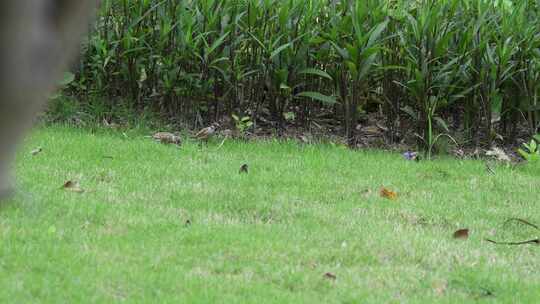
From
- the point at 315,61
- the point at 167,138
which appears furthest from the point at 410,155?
the point at 167,138

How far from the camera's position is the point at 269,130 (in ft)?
25.8

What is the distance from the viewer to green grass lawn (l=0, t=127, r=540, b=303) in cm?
412

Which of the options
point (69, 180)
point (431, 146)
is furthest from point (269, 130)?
point (69, 180)

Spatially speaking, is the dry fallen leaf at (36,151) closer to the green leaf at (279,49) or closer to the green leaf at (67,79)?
the green leaf at (67,79)

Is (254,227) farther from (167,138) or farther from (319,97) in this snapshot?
(319,97)

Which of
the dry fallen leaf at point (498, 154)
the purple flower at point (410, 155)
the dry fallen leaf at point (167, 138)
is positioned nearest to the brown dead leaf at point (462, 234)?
the purple flower at point (410, 155)

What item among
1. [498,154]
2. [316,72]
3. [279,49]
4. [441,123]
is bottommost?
[498,154]

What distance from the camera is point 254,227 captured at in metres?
5.05

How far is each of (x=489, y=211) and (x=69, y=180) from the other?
2.77 meters

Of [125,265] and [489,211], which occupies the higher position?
[125,265]

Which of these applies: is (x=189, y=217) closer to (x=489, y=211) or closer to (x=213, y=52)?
(x=489, y=211)

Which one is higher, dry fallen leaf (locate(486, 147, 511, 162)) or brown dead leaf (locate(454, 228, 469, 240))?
brown dead leaf (locate(454, 228, 469, 240))

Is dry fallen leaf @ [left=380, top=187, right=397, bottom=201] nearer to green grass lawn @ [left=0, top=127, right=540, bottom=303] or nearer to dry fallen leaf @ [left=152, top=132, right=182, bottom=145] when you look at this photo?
green grass lawn @ [left=0, top=127, right=540, bottom=303]

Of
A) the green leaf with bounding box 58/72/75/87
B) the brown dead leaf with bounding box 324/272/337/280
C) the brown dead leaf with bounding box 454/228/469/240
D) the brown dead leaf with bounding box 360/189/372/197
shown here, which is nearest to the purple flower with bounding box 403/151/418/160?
the brown dead leaf with bounding box 360/189/372/197
